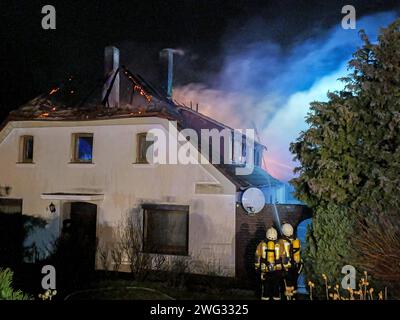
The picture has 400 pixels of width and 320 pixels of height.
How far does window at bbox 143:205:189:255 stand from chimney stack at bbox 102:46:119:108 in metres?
2.22

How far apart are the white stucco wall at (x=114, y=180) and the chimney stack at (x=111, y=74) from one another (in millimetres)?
536

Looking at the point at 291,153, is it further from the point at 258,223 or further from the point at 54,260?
the point at 54,260

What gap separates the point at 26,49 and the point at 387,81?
6346mm

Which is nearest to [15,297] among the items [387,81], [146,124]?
[146,124]

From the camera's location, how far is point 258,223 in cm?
615

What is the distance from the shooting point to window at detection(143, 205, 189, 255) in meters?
6.59

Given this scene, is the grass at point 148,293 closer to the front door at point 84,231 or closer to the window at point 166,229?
the window at point 166,229

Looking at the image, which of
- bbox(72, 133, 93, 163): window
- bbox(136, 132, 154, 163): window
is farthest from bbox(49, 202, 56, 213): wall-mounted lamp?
bbox(136, 132, 154, 163): window

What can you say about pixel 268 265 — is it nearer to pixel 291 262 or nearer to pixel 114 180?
pixel 291 262

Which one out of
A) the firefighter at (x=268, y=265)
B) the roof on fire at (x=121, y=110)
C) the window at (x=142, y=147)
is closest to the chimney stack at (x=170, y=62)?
the roof on fire at (x=121, y=110)

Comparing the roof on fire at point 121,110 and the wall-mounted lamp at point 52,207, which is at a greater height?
the roof on fire at point 121,110

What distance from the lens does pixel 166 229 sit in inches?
264

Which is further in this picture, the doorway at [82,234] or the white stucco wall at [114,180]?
the doorway at [82,234]

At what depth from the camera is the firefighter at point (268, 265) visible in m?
5.02
